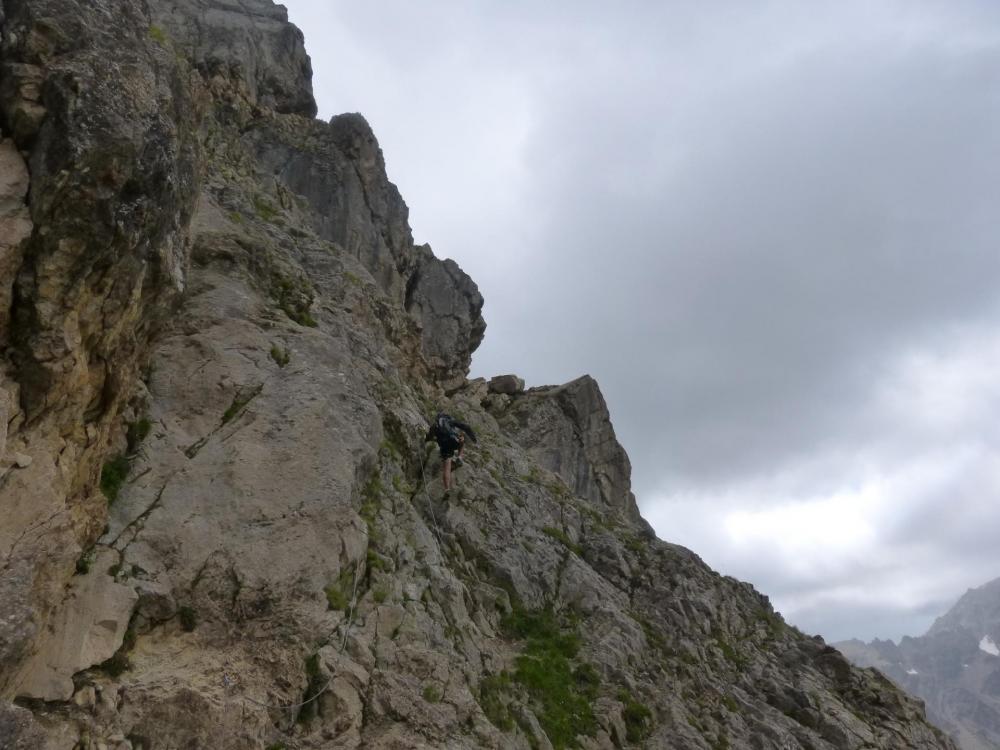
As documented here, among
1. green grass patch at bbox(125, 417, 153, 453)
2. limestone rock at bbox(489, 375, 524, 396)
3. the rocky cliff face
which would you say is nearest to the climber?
the rocky cliff face

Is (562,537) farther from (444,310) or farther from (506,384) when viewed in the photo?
(506,384)

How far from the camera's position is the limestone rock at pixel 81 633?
10.5m

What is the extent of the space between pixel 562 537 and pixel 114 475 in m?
18.6

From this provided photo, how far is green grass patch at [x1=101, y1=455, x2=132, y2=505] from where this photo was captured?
14.4m

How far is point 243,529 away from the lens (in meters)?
15.1

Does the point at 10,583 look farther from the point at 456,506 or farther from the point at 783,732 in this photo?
the point at 783,732

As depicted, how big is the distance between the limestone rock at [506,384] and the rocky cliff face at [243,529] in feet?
100

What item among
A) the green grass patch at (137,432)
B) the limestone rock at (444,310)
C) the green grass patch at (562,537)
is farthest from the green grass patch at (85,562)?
the limestone rock at (444,310)

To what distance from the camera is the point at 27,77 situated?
12.9 meters

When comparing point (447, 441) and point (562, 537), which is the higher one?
point (447, 441)

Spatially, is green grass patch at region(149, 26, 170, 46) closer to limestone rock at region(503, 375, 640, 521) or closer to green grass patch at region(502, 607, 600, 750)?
green grass patch at region(502, 607, 600, 750)

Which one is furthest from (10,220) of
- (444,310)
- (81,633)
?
(444,310)

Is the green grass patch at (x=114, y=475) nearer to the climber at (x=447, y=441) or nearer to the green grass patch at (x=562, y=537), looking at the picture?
the climber at (x=447, y=441)

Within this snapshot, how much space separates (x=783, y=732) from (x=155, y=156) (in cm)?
2479
